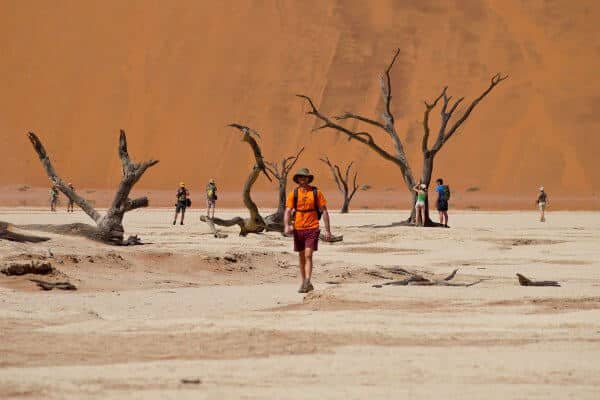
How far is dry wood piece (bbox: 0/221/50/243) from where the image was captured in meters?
15.1

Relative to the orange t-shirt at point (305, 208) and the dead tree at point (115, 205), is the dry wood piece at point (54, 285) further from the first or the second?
the dead tree at point (115, 205)

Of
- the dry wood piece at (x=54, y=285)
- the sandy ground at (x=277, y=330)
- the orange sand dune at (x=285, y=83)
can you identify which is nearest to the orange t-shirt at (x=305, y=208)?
the sandy ground at (x=277, y=330)

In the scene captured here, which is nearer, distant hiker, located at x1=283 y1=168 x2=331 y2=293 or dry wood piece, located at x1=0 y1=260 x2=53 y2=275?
distant hiker, located at x1=283 y1=168 x2=331 y2=293

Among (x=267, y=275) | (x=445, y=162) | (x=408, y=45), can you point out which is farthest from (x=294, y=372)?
(x=408, y=45)

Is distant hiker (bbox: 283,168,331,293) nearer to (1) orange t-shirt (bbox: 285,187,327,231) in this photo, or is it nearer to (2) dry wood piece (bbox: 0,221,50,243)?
(1) orange t-shirt (bbox: 285,187,327,231)

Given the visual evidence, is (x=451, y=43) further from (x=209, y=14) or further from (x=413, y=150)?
(x=209, y=14)

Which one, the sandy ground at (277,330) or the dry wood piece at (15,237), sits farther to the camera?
the dry wood piece at (15,237)

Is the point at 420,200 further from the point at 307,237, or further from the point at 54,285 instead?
the point at 54,285

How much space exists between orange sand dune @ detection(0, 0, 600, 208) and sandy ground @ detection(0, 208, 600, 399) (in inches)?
2386

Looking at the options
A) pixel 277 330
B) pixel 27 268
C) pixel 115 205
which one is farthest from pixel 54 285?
pixel 115 205

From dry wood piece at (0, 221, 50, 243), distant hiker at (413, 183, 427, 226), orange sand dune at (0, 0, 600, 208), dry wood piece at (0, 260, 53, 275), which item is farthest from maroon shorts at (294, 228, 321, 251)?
orange sand dune at (0, 0, 600, 208)

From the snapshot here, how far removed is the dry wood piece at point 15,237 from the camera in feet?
49.6

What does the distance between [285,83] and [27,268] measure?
70047 mm

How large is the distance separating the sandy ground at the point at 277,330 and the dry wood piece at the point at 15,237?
1.16 ft
